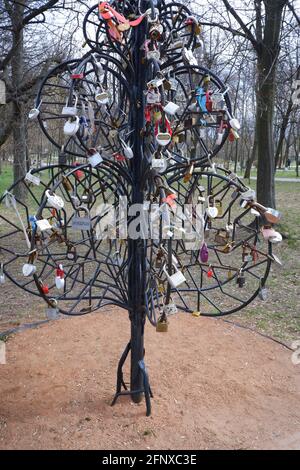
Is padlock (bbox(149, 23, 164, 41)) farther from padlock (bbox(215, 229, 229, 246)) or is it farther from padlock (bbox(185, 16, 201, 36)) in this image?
padlock (bbox(215, 229, 229, 246))

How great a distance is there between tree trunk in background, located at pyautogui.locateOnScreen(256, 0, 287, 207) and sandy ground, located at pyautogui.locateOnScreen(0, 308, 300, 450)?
4.58 meters

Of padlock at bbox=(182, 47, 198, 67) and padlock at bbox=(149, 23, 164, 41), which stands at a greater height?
padlock at bbox=(149, 23, 164, 41)

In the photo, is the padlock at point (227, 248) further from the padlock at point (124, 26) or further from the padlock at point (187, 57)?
the padlock at point (124, 26)

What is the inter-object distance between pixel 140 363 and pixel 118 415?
0.32 m

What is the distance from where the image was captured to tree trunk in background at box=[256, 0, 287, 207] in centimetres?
716

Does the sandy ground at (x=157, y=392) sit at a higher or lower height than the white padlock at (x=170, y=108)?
lower

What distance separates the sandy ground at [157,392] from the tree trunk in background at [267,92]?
458cm

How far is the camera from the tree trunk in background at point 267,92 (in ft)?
23.5

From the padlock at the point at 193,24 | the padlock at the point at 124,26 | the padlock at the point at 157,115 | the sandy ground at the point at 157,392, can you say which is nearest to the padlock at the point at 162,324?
the sandy ground at the point at 157,392

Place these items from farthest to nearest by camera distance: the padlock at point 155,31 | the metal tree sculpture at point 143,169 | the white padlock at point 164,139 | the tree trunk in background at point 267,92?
1. the tree trunk in background at point 267,92
2. the padlock at point 155,31
3. the metal tree sculpture at point 143,169
4. the white padlock at point 164,139

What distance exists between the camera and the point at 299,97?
26.0 feet

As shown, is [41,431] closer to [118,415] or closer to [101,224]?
[118,415]

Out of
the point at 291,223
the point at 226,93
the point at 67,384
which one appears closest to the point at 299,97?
the point at 291,223

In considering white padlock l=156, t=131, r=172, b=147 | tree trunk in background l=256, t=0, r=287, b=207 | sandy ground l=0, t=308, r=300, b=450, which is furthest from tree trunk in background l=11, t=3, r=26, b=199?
white padlock l=156, t=131, r=172, b=147
